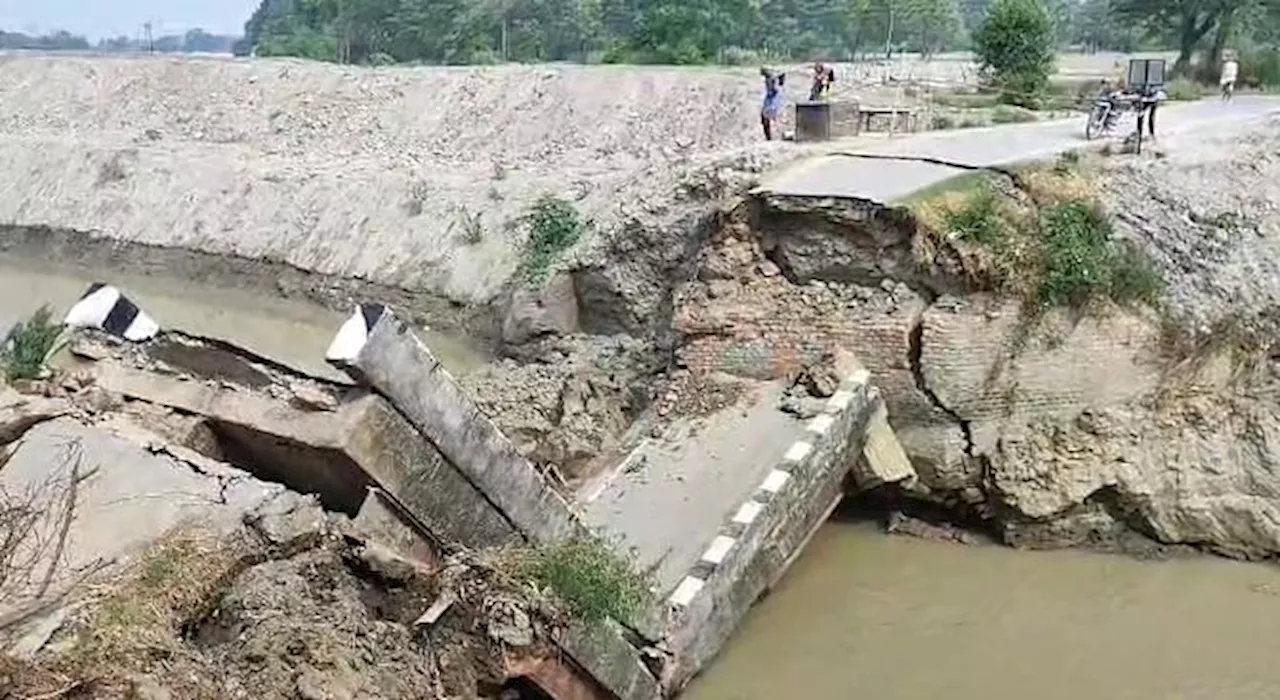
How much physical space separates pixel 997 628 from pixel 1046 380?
229 cm

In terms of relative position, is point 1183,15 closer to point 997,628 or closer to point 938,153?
A: point 938,153

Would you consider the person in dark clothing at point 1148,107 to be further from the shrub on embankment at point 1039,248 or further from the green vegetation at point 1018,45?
the green vegetation at point 1018,45

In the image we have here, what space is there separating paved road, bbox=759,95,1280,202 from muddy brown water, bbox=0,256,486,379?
5.29 meters

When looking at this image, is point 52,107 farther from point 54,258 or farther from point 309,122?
point 54,258

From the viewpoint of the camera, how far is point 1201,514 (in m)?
10.8

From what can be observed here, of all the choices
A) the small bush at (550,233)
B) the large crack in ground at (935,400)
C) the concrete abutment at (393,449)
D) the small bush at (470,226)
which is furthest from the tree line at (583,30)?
the concrete abutment at (393,449)

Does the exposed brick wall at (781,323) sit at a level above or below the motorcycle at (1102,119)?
below

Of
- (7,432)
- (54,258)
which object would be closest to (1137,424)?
(7,432)

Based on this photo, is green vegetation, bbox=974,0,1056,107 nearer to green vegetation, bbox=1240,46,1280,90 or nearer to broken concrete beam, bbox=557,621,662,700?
green vegetation, bbox=1240,46,1280,90

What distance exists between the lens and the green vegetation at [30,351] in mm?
8336

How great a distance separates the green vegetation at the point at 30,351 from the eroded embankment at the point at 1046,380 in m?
5.13

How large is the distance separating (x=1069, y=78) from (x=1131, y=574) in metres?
18.2

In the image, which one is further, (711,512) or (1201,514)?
(1201,514)

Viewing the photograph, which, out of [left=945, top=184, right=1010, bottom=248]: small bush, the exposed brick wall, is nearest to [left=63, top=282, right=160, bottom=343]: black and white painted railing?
the exposed brick wall
